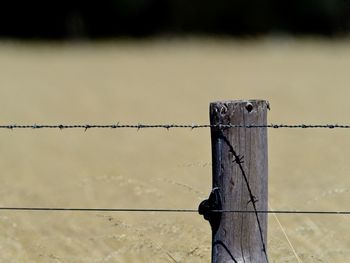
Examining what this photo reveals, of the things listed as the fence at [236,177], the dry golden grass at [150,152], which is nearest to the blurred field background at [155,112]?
the dry golden grass at [150,152]

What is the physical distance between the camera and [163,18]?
41.2 m

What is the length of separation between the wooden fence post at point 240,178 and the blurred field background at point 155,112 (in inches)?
28.4

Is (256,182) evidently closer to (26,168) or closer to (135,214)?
(135,214)

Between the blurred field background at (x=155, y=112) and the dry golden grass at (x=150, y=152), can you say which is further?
the blurred field background at (x=155, y=112)

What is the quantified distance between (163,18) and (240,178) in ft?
123

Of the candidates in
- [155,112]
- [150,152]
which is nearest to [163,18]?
[155,112]

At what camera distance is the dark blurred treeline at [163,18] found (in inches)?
1581

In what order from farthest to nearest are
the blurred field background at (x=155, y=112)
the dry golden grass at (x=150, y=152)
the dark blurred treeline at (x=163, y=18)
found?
the dark blurred treeline at (x=163, y=18)
the blurred field background at (x=155, y=112)
the dry golden grass at (x=150, y=152)

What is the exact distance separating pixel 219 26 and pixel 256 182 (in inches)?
1485

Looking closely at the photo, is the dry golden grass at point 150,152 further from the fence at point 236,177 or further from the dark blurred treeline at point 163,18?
the dark blurred treeline at point 163,18

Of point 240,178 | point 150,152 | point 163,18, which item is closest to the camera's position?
point 240,178

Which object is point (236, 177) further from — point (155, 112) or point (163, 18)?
point (163, 18)

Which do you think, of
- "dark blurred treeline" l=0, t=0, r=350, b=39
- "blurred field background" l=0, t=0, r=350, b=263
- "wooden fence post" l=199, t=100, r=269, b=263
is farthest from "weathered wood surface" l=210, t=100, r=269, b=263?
"dark blurred treeline" l=0, t=0, r=350, b=39

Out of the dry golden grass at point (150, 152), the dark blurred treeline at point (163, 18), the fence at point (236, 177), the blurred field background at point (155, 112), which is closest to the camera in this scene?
the fence at point (236, 177)
